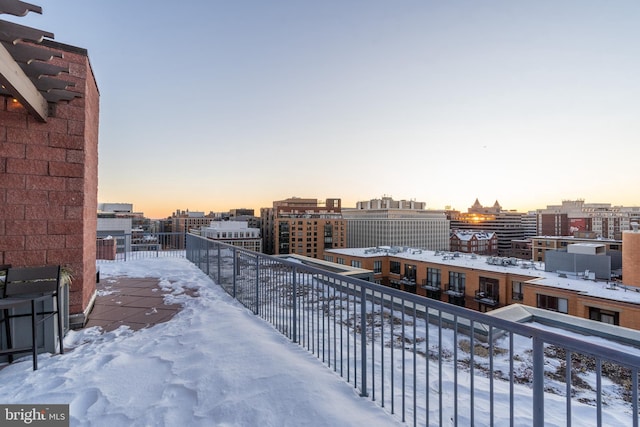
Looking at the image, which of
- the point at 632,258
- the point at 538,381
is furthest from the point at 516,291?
the point at 538,381

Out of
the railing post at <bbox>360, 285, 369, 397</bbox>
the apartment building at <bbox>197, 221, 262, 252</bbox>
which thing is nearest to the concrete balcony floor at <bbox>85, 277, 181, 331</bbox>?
the railing post at <bbox>360, 285, 369, 397</bbox>

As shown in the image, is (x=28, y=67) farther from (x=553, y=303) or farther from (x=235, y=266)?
(x=553, y=303)

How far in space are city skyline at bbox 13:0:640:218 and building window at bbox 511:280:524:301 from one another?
1174 centimetres

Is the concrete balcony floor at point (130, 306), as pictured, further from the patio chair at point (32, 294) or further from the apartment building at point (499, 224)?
the apartment building at point (499, 224)

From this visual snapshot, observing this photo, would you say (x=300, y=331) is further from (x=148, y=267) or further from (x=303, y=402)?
(x=148, y=267)

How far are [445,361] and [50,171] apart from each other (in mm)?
5771

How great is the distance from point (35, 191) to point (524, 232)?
483 ft

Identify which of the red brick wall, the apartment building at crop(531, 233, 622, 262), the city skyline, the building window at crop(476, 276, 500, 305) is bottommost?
the building window at crop(476, 276, 500, 305)

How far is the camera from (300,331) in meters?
3.68

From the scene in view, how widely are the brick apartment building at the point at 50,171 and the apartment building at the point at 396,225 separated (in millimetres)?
87391

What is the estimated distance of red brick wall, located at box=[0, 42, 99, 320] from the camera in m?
3.68

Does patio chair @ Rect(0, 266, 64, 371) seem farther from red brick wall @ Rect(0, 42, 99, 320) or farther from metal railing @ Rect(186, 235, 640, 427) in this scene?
metal railing @ Rect(186, 235, 640, 427)

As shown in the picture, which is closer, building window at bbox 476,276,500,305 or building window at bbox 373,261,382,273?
building window at bbox 476,276,500,305

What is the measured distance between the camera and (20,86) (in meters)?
3.00
